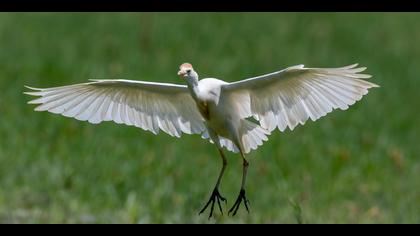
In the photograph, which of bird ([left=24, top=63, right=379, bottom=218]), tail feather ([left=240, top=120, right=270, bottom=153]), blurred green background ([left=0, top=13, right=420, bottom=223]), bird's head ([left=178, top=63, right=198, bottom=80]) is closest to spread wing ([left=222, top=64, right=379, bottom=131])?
bird ([left=24, top=63, right=379, bottom=218])

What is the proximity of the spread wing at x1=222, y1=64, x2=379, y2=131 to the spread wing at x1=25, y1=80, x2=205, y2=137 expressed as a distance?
0.60 ft

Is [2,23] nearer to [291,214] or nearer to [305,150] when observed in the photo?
[305,150]

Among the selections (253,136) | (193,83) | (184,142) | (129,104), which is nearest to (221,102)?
(193,83)

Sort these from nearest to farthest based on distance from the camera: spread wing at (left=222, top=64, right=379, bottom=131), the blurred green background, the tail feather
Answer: spread wing at (left=222, top=64, right=379, bottom=131) < the tail feather < the blurred green background

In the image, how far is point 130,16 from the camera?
11.4 m

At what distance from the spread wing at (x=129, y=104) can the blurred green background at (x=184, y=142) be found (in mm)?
671

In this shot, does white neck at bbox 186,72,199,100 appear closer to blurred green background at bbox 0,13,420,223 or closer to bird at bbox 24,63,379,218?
bird at bbox 24,63,379,218

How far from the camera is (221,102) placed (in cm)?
278

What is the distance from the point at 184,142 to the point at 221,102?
15.2 ft

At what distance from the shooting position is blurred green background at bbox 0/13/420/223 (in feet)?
19.4

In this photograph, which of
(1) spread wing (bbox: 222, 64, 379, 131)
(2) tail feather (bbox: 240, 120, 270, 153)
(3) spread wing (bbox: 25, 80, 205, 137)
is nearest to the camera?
(1) spread wing (bbox: 222, 64, 379, 131)

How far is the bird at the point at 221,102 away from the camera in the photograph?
277 cm

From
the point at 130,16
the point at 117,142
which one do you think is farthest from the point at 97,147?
the point at 130,16

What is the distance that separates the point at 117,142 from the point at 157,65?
2444 millimetres
